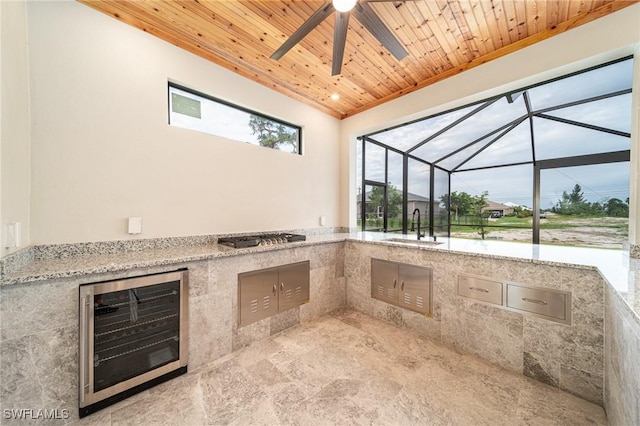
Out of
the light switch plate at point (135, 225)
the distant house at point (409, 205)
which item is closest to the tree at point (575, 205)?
the distant house at point (409, 205)

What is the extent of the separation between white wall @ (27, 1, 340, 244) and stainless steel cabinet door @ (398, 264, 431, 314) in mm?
1806

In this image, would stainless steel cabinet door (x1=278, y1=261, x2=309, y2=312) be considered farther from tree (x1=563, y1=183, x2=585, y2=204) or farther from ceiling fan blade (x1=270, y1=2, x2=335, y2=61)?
tree (x1=563, y1=183, x2=585, y2=204)

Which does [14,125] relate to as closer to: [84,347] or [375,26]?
[84,347]

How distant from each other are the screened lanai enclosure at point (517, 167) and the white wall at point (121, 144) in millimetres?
2267

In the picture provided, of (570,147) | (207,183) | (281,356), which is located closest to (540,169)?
(570,147)

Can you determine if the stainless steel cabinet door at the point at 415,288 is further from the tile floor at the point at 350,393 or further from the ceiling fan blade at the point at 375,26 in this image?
the ceiling fan blade at the point at 375,26

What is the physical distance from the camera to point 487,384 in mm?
1680

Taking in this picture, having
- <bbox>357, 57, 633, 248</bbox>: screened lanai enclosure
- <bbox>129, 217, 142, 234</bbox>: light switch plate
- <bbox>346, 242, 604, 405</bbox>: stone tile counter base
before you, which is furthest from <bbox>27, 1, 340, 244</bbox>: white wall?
<bbox>357, 57, 633, 248</bbox>: screened lanai enclosure

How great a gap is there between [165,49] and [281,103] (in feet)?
4.36

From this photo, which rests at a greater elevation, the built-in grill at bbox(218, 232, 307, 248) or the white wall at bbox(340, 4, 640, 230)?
the white wall at bbox(340, 4, 640, 230)

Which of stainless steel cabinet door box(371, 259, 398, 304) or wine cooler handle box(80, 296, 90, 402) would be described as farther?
stainless steel cabinet door box(371, 259, 398, 304)

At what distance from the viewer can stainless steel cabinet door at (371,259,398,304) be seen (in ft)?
8.54

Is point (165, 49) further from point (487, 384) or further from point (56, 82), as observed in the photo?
point (487, 384)

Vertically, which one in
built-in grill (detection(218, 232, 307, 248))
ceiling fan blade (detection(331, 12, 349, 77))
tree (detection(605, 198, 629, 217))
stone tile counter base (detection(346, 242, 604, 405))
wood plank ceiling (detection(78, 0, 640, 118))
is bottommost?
stone tile counter base (detection(346, 242, 604, 405))
